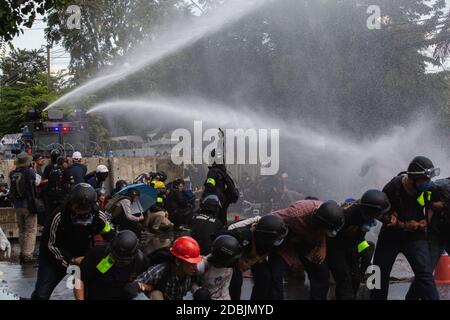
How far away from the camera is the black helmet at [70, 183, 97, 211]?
5.62 metres

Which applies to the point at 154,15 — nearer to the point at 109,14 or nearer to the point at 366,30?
the point at 109,14

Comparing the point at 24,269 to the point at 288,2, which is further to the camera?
the point at 288,2

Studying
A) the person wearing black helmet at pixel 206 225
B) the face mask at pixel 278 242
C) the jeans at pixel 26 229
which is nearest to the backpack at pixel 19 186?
the jeans at pixel 26 229

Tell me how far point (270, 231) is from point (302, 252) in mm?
779

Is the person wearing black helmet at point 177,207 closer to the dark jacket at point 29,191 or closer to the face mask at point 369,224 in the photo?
the dark jacket at point 29,191

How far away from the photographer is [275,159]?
2216cm

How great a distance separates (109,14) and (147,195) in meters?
18.4

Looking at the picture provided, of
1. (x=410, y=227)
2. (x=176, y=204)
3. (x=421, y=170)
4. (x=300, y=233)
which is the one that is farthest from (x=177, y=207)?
(x=300, y=233)

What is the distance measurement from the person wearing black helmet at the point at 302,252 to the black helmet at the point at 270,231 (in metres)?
0.41

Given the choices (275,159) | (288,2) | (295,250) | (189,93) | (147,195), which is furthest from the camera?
(189,93)

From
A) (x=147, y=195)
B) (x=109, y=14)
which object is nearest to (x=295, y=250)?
(x=147, y=195)

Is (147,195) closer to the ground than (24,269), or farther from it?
farther from it

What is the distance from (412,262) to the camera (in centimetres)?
645
